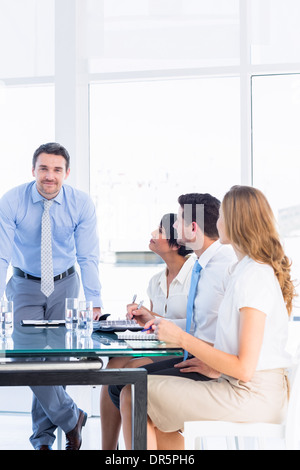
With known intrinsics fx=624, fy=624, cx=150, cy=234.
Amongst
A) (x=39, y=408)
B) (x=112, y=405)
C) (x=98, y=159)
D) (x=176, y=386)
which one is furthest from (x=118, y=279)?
(x=176, y=386)

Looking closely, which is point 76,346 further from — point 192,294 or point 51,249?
point 51,249

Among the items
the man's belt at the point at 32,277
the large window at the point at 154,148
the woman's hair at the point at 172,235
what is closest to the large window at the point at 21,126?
the large window at the point at 154,148

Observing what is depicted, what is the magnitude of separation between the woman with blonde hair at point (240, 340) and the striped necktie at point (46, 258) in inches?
56.5

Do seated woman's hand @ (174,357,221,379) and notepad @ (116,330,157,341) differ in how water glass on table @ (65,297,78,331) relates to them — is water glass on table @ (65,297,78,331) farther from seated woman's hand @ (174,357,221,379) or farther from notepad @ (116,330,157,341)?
seated woman's hand @ (174,357,221,379)

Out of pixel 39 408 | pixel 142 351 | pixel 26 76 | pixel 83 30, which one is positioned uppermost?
pixel 83 30

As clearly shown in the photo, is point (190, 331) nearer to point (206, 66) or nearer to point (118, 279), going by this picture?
point (118, 279)

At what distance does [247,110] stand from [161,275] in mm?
1900

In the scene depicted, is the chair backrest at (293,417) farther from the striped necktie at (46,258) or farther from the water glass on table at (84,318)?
the striped necktie at (46,258)

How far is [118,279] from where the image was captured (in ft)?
15.4

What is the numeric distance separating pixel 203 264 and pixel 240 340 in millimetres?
680

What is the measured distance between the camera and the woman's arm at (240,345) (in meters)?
1.98

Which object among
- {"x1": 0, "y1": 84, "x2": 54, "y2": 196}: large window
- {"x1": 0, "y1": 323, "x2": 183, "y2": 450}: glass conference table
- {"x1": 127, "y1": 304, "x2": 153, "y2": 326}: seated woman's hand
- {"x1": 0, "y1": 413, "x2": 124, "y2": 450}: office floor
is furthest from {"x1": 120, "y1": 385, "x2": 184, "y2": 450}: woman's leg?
{"x1": 0, "y1": 84, "x2": 54, "y2": 196}: large window

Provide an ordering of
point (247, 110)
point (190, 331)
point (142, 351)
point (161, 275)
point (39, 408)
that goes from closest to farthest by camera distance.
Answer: point (142, 351)
point (190, 331)
point (161, 275)
point (39, 408)
point (247, 110)

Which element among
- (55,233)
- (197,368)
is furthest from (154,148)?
(197,368)
